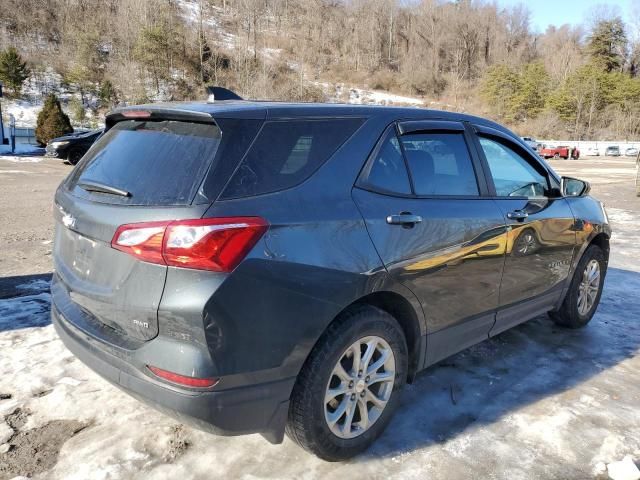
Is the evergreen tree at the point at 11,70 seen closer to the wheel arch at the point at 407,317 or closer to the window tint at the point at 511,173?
the window tint at the point at 511,173

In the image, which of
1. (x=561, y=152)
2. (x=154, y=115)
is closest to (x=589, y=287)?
(x=154, y=115)

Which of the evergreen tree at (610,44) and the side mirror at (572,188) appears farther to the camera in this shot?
the evergreen tree at (610,44)

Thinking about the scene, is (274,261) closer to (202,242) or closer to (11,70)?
(202,242)

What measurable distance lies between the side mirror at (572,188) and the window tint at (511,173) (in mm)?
240

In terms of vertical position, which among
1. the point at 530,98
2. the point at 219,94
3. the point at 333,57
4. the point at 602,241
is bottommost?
the point at 602,241

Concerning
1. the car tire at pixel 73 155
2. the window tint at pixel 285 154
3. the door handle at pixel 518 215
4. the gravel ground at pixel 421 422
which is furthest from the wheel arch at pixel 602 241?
the car tire at pixel 73 155

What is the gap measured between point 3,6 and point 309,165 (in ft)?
261

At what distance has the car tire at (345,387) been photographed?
7.70 ft

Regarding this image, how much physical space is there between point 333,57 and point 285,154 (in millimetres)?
94353

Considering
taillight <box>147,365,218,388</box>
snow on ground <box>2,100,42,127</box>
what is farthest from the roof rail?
snow on ground <box>2,100,42,127</box>

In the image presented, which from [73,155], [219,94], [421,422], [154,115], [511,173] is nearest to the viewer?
[154,115]

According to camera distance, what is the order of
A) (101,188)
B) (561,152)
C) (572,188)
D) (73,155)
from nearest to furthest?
(101,188)
(572,188)
(73,155)
(561,152)

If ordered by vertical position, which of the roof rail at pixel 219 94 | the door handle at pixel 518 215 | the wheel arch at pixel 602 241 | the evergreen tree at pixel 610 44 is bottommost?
the wheel arch at pixel 602 241

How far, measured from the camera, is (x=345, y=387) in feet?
8.28
